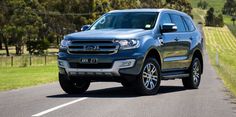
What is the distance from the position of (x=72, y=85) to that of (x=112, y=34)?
1.77 metres

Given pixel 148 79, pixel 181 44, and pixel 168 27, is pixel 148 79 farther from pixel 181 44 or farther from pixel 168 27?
pixel 181 44

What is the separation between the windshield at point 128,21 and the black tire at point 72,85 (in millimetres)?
1397

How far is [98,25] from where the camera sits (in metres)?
14.3

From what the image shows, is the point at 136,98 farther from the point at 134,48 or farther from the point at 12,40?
the point at 12,40

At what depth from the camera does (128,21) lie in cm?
1395

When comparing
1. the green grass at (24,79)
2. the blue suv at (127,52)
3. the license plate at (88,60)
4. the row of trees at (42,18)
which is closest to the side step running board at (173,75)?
the blue suv at (127,52)

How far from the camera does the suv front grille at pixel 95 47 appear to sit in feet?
40.9

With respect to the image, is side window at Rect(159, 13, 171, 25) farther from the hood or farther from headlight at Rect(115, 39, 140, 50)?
headlight at Rect(115, 39, 140, 50)

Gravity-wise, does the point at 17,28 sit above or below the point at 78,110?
below

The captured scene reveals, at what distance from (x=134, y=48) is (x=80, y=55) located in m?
1.18

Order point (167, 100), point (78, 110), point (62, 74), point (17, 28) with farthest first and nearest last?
1. point (17, 28)
2. point (62, 74)
3. point (167, 100)
4. point (78, 110)

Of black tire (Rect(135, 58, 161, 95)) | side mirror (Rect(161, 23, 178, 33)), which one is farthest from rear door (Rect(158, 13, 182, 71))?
black tire (Rect(135, 58, 161, 95))

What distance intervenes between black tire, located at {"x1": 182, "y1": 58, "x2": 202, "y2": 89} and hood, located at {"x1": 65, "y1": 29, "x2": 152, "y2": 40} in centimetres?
269

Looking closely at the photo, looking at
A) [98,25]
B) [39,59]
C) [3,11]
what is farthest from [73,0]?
[98,25]
